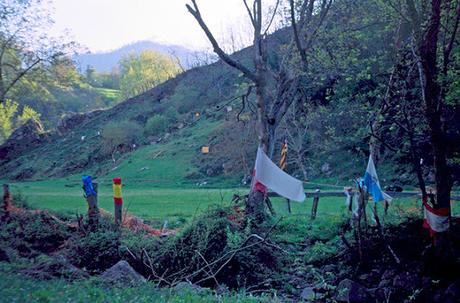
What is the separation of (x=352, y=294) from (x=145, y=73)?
109 meters

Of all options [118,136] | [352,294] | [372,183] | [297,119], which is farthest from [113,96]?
[352,294]

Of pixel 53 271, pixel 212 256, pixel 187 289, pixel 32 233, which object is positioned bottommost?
pixel 212 256

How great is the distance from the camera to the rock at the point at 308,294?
10803 mm

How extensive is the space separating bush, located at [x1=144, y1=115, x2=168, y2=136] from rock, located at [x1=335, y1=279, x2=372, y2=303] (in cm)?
6524

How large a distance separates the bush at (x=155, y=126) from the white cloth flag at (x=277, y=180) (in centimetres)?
6093

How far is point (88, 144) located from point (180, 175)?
30722 millimetres

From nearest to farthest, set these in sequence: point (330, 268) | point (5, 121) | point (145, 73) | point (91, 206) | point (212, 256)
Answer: point (330, 268), point (212, 256), point (91, 206), point (5, 121), point (145, 73)

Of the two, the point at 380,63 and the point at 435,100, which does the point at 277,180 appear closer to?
the point at 435,100

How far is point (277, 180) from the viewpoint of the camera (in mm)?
14648

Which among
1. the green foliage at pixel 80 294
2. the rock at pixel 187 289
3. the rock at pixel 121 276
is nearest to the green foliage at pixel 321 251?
the rock at pixel 187 289

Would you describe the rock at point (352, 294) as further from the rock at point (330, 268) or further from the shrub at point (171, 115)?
the shrub at point (171, 115)

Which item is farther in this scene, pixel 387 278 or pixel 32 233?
pixel 32 233

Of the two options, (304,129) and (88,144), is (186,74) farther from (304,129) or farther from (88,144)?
(304,129)

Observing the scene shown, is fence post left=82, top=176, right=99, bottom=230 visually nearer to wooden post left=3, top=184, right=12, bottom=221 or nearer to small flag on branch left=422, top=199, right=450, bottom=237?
wooden post left=3, top=184, right=12, bottom=221
